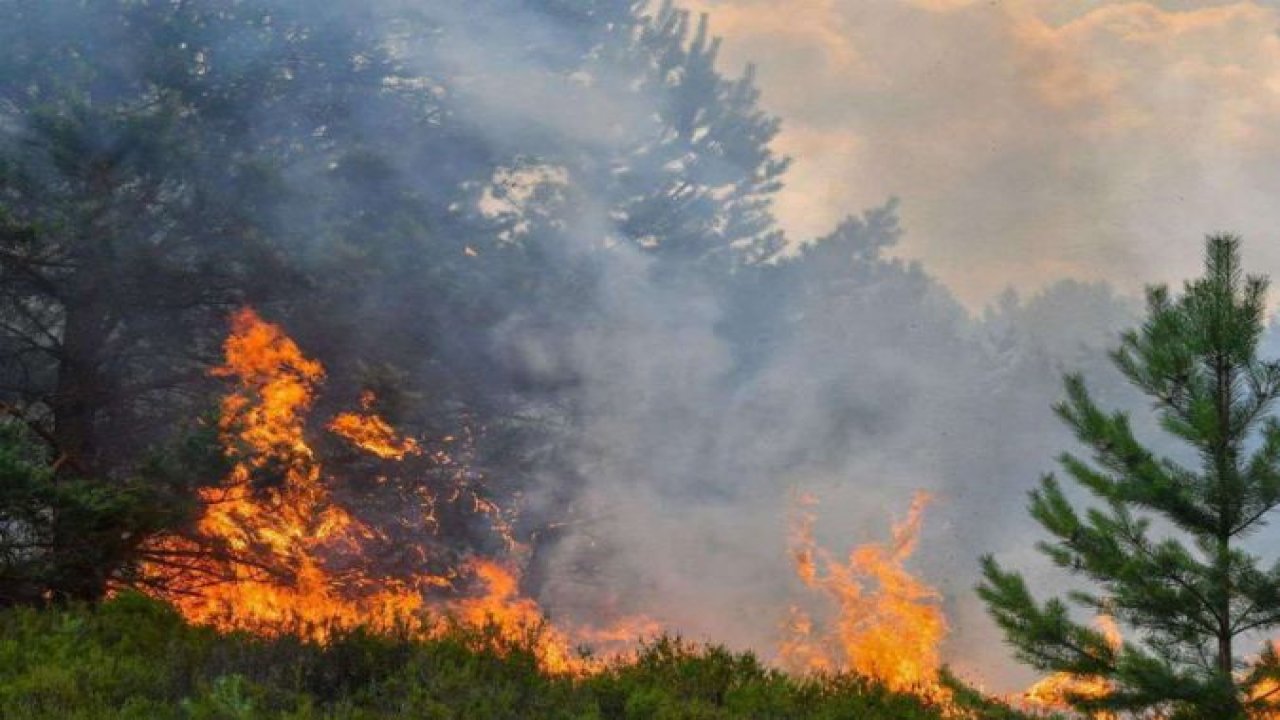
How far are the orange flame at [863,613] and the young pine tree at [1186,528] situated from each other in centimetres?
1732

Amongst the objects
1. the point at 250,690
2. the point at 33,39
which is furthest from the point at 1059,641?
the point at 33,39

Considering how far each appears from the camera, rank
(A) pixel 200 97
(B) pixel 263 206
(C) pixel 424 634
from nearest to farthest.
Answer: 1. (C) pixel 424 634
2. (B) pixel 263 206
3. (A) pixel 200 97

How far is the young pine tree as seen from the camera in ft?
23.9

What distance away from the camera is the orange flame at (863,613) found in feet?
84.7

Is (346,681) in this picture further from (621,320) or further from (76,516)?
(621,320)

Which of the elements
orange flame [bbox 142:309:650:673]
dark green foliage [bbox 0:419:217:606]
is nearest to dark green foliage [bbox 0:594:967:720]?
dark green foliage [bbox 0:419:217:606]

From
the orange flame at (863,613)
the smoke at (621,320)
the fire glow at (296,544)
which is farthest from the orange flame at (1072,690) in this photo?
the orange flame at (863,613)

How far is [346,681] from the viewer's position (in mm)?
6426

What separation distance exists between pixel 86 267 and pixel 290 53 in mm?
5039

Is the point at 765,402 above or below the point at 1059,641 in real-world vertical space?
above

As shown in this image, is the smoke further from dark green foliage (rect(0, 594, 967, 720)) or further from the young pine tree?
the young pine tree

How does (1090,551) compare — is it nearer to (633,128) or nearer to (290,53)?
(290,53)

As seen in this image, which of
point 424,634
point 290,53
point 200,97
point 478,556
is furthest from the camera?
point 478,556

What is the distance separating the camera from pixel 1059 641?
25.5 ft
